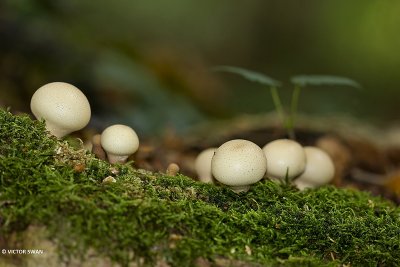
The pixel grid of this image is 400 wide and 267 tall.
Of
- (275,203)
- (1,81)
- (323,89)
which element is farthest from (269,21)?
(275,203)

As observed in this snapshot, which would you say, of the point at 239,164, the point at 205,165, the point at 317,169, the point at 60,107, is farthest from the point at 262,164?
the point at 60,107

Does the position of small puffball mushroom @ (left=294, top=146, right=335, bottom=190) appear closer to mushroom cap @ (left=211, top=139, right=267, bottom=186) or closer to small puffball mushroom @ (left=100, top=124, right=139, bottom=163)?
mushroom cap @ (left=211, top=139, right=267, bottom=186)

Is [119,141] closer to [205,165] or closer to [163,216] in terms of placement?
[205,165]

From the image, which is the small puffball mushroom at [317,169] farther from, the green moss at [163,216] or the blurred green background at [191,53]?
the blurred green background at [191,53]

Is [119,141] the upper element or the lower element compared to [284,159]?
upper

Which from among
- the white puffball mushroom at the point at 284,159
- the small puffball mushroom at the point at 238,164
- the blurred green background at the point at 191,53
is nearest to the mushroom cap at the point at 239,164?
the small puffball mushroom at the point at 238,164

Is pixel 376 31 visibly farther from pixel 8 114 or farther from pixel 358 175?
pixel 8 114

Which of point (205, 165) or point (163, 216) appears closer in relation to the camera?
point (163, 216)
